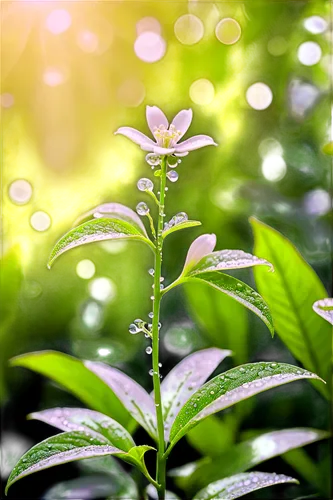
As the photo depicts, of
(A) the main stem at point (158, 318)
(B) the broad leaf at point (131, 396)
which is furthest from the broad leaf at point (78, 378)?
(A) the main stem at point (158, 318)

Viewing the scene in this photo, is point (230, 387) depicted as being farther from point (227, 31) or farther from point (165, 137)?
point (227, 31)

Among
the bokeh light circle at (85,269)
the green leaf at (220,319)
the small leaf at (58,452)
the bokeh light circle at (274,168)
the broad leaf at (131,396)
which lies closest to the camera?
the small leaf at (58,452)

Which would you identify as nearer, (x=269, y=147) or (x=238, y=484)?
(x=238, y=484)

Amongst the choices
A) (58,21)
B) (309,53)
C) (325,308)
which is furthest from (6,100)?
(325,308)

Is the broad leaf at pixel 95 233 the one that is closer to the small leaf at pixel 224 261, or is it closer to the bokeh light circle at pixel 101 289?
the small leaf at pixel 224 261

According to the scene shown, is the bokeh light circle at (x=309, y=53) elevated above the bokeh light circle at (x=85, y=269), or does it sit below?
above

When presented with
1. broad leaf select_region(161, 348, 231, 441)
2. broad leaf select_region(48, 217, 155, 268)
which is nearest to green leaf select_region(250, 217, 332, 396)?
broad leaf select_region(161, 348, 231, 441)

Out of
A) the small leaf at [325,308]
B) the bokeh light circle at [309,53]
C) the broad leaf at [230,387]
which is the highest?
the bokeh light circle at [309,53]
